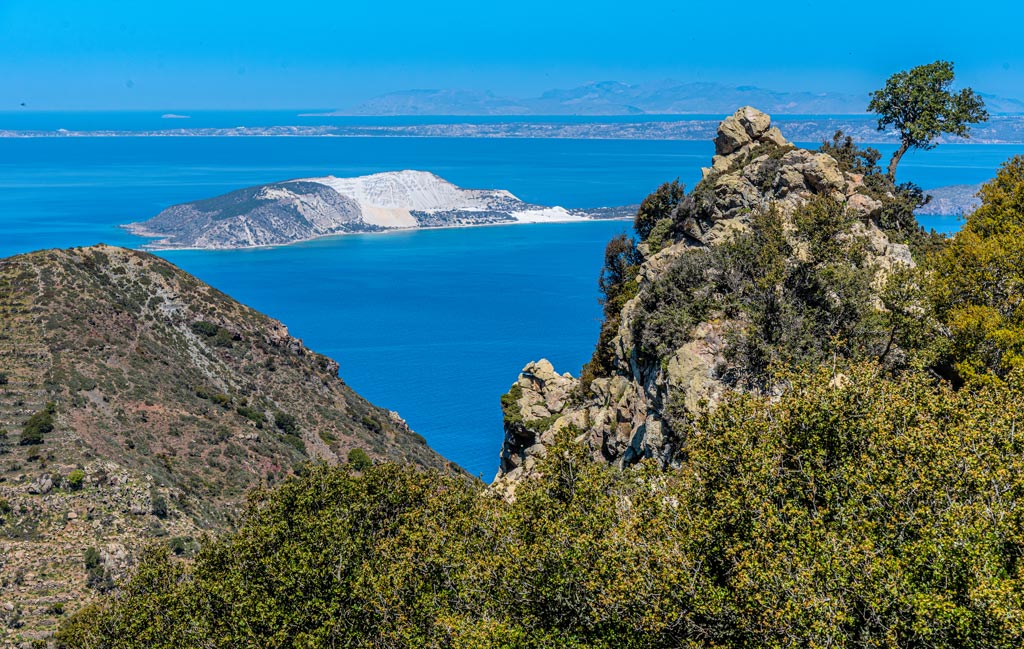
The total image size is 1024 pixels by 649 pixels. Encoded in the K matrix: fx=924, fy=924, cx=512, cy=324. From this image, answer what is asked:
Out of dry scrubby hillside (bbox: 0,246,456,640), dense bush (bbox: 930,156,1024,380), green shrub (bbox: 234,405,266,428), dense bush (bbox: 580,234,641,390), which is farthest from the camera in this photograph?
green shrub (bbox: 234,405,266,428)

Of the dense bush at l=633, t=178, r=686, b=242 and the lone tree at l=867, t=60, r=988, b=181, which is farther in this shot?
the dense bush at l=633, t=178, r=686, b=242

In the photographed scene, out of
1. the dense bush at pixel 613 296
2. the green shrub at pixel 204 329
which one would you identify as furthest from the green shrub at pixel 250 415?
the dense bush at pixel 613 296

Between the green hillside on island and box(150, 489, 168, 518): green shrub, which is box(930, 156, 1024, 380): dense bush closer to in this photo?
the green hillside on island

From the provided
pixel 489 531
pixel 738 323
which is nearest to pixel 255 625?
pixel 489 531

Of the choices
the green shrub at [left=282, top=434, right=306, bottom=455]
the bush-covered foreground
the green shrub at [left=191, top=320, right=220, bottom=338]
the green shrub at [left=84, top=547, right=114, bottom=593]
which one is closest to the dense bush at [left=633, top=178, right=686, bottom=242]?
the green shrub at [left=282, top=434, right=306, bottom=455]

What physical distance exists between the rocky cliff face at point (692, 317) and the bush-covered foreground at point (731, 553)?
343cm

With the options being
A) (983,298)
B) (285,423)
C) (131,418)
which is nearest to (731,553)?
(983,298)

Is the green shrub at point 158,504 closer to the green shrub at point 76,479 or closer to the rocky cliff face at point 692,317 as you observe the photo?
the green shrub at point 76,479

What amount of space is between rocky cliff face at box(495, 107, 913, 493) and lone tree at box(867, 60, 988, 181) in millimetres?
6259

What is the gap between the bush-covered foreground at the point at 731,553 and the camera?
14375 mm

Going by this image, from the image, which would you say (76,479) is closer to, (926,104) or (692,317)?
(692,317)

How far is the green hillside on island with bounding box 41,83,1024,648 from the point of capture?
49.4 ft

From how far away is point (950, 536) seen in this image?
14695 mm

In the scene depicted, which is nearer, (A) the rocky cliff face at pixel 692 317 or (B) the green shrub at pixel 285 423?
(A) the rocky cliff face at pixel 692 317
